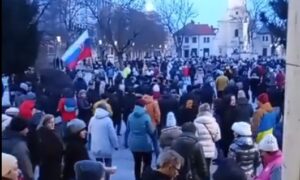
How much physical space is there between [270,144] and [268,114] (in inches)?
208

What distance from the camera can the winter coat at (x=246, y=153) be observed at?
870cm

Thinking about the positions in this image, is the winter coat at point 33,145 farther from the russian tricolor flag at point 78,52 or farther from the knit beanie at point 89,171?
the russian tricolor flag at point 78,52

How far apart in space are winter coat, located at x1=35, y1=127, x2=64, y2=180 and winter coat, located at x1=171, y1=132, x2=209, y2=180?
1301mm

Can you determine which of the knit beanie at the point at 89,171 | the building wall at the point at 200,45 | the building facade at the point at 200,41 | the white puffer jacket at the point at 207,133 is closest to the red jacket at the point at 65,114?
Result: the white puffer jacket at the point at 207,133

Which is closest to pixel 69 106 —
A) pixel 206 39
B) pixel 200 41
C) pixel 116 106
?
pixel 116 106

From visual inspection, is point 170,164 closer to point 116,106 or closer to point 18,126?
point 18,126

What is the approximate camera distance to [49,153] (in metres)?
8.70

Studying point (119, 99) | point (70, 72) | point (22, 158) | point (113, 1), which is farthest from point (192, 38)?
point (22, 158)

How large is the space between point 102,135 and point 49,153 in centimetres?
180

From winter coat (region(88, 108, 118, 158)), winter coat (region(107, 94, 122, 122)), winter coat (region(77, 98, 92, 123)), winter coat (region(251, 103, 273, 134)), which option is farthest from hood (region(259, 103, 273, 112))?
winter coat (region(107, 94, 122, 122))

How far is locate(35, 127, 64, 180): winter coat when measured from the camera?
864cm

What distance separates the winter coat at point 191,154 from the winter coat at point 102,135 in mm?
1752

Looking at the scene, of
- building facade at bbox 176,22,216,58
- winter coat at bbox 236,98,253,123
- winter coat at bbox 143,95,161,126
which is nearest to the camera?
winter coat at bbox 236,98,253,123

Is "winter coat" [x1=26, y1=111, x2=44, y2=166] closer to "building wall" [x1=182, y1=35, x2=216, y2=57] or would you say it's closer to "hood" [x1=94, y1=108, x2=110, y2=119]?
"hood" [x1=94, y1=108, x2=110, y2=119]
